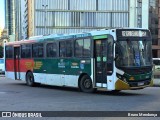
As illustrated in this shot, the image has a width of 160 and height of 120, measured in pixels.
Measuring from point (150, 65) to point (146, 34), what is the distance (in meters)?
1.46

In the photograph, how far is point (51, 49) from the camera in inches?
858

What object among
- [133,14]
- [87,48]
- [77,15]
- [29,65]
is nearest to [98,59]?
[87,48]

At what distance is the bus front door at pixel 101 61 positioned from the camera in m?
17.9

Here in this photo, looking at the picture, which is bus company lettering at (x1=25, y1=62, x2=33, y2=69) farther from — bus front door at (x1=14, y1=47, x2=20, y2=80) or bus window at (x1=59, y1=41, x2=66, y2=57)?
bus window at (x1=59, y1=41, x2=66, y2=57)

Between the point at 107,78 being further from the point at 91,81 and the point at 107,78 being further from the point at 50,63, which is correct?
the point at 50,63

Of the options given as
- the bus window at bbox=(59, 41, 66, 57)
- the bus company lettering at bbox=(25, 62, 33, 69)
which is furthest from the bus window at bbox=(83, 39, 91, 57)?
the bus company lettering at bbox=(25, 62, 33, 69)

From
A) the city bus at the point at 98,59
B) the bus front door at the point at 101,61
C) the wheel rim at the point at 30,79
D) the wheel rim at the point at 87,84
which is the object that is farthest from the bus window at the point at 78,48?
the wheel rim at the point at 30,79

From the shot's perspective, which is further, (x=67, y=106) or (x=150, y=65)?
(x=150, y=65)

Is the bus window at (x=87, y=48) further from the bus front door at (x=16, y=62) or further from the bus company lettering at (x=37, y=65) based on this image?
the bus front door at (x=16, y=62)

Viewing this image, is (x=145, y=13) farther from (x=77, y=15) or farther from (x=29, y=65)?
(x=29, y=65)

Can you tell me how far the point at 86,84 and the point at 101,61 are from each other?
166cm

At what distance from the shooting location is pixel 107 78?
17688 mm

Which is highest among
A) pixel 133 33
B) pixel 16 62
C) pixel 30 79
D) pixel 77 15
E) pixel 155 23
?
pixel 155 23

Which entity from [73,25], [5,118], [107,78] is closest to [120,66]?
[107,78]
